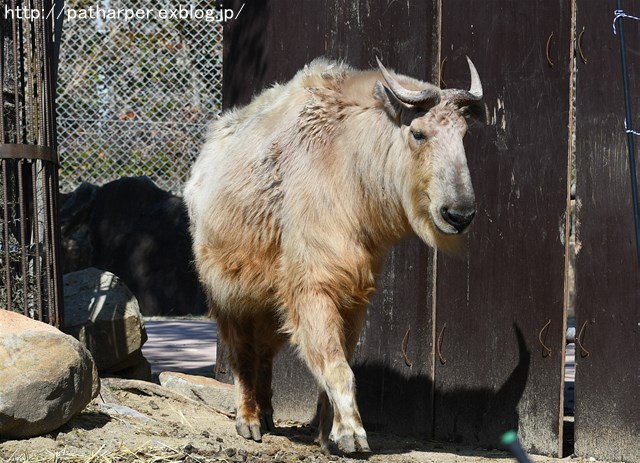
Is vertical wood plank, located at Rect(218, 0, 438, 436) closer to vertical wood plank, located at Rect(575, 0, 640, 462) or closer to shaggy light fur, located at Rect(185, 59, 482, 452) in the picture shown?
shaggy light fur, located at Rect(185, 59, 482, 452)

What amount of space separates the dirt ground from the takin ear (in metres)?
1.69

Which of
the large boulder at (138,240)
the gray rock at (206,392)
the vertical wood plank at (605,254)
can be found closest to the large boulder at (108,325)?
the gray rock at (206,392)

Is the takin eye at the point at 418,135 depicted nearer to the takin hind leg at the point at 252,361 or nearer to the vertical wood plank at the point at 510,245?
the vertical wood plank at the point at 510,245

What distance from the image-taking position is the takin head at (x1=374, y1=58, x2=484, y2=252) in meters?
4.79

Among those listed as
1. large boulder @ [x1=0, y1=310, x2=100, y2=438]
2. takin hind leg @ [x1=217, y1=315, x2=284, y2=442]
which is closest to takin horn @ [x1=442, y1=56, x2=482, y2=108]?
takin hind leg @ [x1=217, y1=315, x2=284, y2=442]

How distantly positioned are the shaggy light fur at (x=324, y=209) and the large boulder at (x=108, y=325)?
3.59 feet

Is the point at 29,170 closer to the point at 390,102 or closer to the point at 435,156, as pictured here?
the point at 390,102

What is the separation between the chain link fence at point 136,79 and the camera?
12633mm

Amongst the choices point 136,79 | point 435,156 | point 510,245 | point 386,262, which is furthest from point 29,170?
point 136,79

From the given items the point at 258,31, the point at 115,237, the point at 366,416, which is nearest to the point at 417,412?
the point at 366,416

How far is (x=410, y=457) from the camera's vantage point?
539 centimetres

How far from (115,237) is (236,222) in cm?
780

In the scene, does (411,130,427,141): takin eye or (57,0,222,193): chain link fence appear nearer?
(411,130,427,141): takin eye

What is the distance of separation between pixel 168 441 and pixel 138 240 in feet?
26.7
